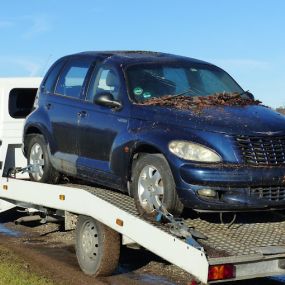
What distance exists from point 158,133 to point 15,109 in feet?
15.6

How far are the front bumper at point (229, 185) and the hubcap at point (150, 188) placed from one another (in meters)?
0.30

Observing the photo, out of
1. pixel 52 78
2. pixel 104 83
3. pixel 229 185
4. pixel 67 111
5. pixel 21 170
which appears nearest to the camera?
pixel 229 185

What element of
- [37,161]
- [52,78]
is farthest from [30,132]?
[52,78]

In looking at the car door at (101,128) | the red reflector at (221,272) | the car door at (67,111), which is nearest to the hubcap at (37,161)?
the car door at (67,111)

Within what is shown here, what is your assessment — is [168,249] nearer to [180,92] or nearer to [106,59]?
[180,92]

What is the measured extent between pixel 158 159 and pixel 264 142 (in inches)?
39.2

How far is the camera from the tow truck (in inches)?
196

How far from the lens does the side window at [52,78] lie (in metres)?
8.06

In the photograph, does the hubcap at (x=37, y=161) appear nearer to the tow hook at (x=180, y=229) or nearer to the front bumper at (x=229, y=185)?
the tow hook at (x=180, y=229)

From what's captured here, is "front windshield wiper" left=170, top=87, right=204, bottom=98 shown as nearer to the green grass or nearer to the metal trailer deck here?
the metal trailer deck

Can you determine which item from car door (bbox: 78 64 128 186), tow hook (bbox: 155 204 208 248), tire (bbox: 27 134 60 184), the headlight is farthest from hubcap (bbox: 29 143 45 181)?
the headlight

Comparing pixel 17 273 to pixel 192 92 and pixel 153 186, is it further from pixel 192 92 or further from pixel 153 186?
pixel 192 92

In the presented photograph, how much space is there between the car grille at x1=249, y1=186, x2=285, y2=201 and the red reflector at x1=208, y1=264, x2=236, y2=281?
87cm

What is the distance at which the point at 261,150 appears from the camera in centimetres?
563
